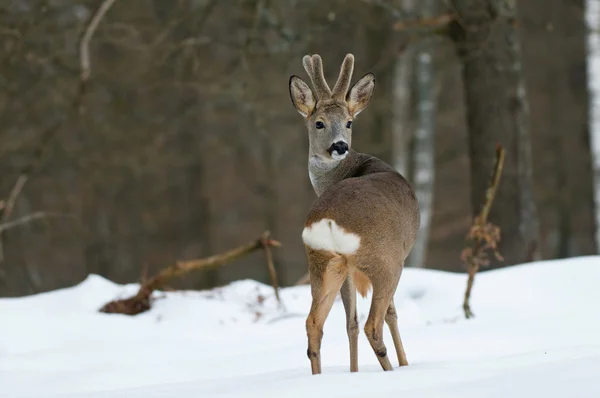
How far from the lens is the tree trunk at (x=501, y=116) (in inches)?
420

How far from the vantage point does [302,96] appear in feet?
19.5

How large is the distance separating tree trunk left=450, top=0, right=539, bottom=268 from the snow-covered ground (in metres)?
1.81

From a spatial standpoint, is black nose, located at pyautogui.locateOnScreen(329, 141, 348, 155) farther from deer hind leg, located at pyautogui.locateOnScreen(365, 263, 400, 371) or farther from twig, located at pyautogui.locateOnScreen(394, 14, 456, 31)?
twig, located at pyautogui.locateOnScreen(394, 14, 456, 31)

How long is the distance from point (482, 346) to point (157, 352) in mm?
2491

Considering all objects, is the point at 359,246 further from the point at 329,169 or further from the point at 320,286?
the point at 329,169

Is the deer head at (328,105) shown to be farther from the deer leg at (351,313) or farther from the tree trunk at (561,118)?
the tree trunk at (561,118)

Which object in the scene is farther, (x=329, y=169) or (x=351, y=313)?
(x=329, y=169)

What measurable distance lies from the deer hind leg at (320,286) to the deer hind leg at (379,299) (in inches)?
6.8

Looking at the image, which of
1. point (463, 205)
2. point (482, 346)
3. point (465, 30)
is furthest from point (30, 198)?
point (482, 346)

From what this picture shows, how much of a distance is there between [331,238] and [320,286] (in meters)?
0.28

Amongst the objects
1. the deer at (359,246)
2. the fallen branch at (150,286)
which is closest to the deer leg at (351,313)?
the deer at (359,246)

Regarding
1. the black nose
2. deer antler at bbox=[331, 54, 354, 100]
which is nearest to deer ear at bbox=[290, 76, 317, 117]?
deer antler at bbox=[331, 54, 354, 100]

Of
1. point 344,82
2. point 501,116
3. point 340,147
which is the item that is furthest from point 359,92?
point 501,116

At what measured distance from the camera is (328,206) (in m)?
4.90
